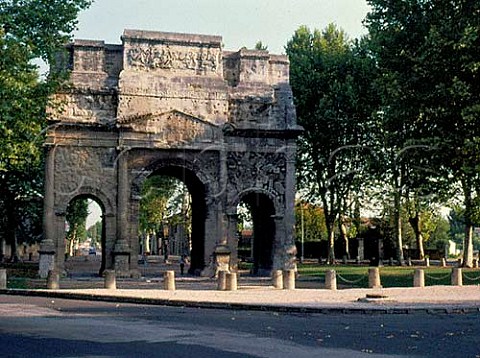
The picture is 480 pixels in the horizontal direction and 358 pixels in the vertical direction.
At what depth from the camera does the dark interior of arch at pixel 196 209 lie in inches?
1596

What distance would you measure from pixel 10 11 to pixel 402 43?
54.1ft

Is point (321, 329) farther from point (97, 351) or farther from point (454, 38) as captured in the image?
point (454, 38)

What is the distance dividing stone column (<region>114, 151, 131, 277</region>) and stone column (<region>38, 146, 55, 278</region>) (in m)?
2.92

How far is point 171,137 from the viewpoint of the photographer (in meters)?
39.1

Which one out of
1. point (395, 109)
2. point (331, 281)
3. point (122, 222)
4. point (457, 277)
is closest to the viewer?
point (331, 281)

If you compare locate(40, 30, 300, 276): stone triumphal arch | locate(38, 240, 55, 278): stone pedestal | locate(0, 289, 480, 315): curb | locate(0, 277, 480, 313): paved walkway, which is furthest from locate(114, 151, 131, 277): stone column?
locate(0, 289, 480, 315): curb

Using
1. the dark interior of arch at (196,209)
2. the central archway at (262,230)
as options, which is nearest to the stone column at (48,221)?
the dark interior of arch at (196,209)

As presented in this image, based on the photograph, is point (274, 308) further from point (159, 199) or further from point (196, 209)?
point (159, 199)

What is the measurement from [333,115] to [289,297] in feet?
94.7

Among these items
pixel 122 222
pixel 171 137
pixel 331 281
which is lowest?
pixel 331 281

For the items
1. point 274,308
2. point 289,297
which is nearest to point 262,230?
point 289,297

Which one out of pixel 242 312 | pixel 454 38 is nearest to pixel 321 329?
pixel 242 312

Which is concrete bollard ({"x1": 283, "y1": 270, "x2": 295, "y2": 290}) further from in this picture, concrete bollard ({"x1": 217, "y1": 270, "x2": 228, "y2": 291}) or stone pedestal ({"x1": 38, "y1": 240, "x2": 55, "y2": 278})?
stone pedestal ({"x1": 38, "y1": 240, "x2": 55, "y2": 278})

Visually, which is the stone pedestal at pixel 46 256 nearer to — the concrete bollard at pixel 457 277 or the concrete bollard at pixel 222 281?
the concrete bollard at pixel 222 281
